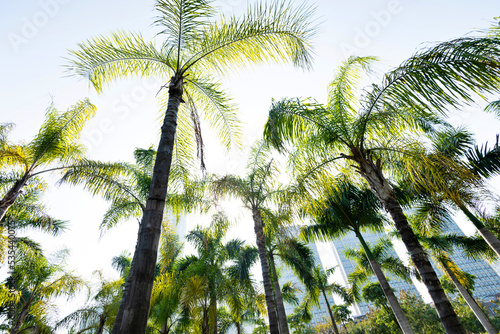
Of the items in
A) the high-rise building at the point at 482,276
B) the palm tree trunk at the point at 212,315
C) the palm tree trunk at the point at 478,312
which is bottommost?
the palm tree trunk at the point at 478,312

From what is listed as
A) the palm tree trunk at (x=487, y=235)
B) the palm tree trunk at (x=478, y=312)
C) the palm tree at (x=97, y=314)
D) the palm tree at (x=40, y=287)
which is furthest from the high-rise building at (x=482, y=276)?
the palm tree at (x=40, y=287)

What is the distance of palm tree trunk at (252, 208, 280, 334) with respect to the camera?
7332mm

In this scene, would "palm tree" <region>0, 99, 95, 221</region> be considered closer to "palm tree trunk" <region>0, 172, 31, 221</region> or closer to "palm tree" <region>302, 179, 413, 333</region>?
"palm tree trunk" <region>0, 172, 31, 221</region>

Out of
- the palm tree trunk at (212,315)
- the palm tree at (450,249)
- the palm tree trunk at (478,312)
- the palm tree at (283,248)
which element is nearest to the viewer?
the palm tree at (283,248)

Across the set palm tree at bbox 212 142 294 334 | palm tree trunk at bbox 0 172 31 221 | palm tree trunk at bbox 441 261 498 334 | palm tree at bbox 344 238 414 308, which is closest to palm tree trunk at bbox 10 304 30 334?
palm tree trunk at bbox 0 172 31 221

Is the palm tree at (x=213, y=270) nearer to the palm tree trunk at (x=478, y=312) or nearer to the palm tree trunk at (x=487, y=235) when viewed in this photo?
the palm tree trunk at (x=487, y=235)

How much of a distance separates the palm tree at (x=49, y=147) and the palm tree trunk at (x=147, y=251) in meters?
5.93

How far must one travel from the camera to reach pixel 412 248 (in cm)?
470

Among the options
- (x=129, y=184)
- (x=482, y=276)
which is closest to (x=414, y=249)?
(x=129, y=184)

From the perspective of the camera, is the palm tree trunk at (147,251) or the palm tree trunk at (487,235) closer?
the palm tree trunk at (147,251)

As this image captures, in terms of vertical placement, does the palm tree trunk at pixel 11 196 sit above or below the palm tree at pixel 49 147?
below

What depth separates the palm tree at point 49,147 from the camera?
672cm

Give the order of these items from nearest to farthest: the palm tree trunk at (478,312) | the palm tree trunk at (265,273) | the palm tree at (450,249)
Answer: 1. the palm tree trunk at (265,273)
2. the palm tree trunk at (478,312)
3. the palm tree at (450,249)

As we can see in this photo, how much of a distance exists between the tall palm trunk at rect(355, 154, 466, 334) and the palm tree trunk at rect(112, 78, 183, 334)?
4.66 metres
